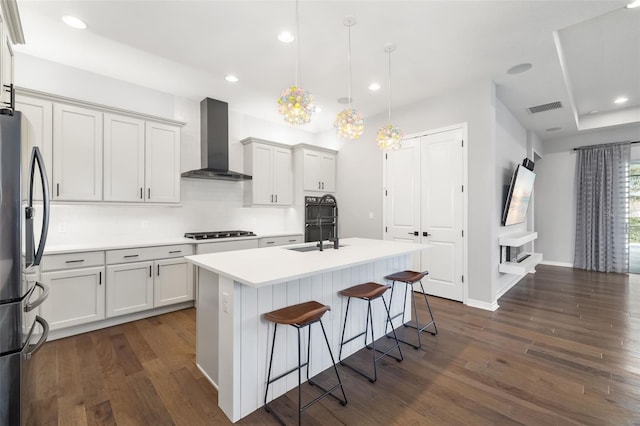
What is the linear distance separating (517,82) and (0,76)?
195 inches

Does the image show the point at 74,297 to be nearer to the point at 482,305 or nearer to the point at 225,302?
the point at 225,302

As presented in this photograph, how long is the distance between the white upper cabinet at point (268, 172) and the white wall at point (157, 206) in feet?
0.83

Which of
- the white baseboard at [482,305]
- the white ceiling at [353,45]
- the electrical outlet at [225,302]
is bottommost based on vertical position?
the white baseboard at [482,305]

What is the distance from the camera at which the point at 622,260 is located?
551 cm

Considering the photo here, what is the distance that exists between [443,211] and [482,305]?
1.32 m

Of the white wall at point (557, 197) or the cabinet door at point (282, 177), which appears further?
the white wall at point (557, 197)

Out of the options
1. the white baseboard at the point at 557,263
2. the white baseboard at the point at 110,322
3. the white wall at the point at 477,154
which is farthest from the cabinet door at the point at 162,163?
the white baseboard at the point at 557,263

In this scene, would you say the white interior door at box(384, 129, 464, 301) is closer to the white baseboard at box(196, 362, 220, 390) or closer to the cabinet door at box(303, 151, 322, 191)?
the cabinet door at box(303, 151, 322, 191)

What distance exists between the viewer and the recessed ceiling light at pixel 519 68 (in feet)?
10.7

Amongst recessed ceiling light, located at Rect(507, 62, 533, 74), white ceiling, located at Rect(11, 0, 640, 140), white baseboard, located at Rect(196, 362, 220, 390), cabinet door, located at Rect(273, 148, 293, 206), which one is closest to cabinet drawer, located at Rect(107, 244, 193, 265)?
white baseboard, located at Rect(196, 362, 220, 390)

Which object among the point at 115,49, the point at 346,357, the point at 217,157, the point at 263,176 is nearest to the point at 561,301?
the point at 346,357

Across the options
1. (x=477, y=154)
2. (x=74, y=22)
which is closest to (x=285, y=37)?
(x=74, y=22)

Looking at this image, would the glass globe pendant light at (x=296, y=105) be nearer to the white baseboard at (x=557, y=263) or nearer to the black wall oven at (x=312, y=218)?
the black wall oven at (x=312, y=218)

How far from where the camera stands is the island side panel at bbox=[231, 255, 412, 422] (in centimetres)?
173
